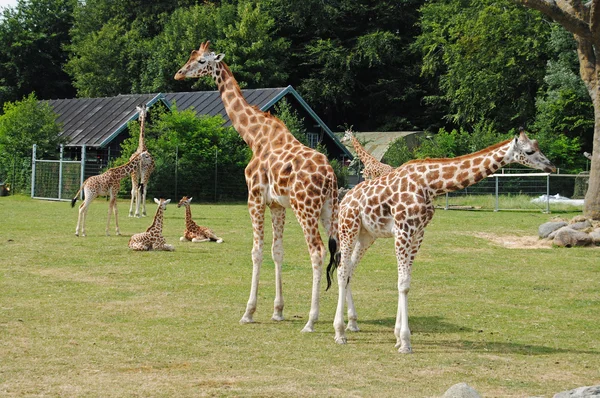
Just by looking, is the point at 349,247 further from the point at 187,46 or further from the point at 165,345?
the point at 187,46

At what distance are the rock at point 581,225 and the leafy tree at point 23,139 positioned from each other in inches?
1028

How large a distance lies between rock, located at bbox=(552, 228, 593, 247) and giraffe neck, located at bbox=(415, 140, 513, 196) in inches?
439

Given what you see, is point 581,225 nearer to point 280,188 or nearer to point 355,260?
point 355,260

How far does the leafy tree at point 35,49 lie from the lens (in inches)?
2596

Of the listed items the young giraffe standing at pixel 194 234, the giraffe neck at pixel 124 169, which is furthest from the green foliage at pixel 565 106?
the young giraffe standing at pixel 194 234

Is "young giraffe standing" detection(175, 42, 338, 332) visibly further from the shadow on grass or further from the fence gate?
the fence gate

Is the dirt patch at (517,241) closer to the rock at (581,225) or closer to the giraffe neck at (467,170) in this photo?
the rock at (581,225)

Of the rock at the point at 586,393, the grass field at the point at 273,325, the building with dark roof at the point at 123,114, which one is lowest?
the grass field at the point at 273,325

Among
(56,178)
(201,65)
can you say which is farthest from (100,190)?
(56,178)

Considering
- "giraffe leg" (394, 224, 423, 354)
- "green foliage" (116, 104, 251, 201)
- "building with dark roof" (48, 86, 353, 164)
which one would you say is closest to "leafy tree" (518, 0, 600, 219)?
"giraffe leg" (394, 224, 423, 354)

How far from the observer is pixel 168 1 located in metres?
69.9

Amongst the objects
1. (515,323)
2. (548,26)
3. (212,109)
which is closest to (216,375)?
(515,323)

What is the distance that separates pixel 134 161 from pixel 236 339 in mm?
17574

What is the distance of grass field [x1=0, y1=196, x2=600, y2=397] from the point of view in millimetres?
8641
